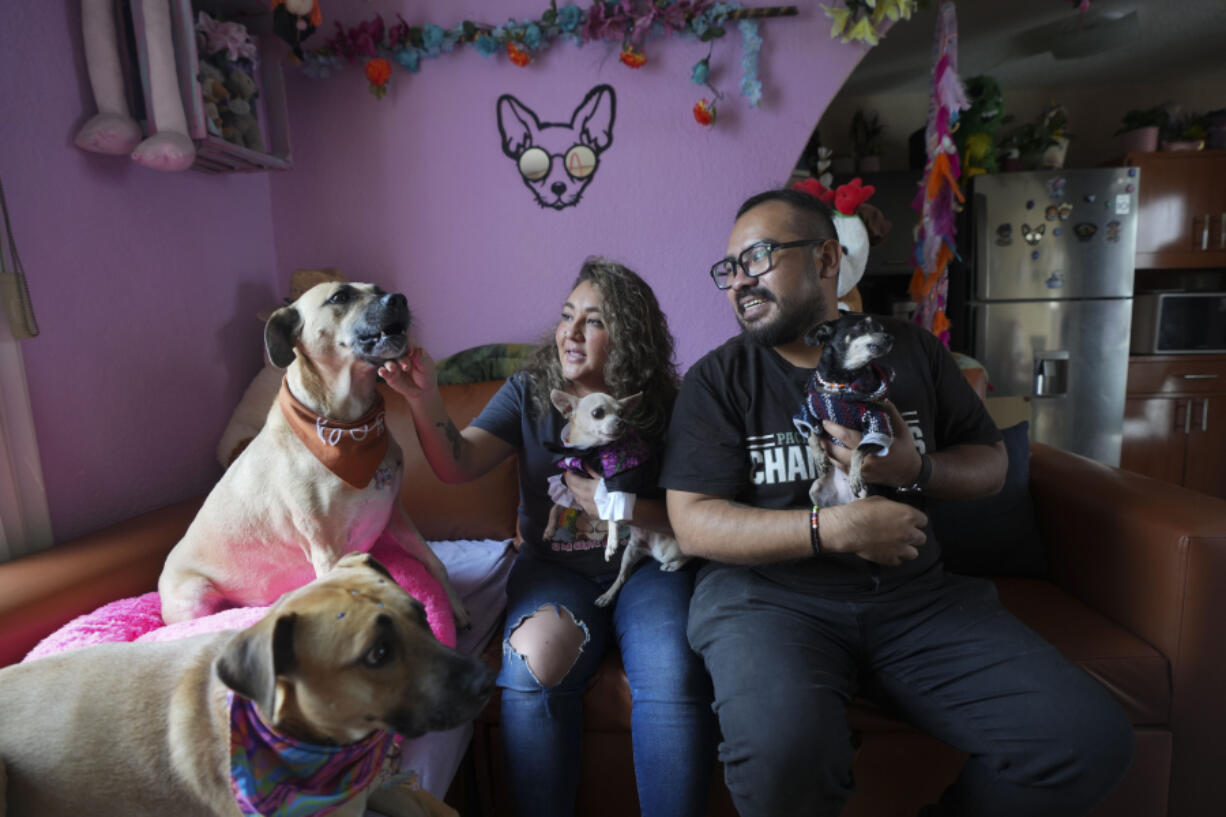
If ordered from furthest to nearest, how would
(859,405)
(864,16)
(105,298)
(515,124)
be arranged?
(515,124)
(864,16)
(105,298)
(859,405)

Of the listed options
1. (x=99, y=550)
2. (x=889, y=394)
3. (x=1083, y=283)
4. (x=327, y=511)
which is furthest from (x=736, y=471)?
(x=1083, y=283)

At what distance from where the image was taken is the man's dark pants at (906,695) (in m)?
1.21

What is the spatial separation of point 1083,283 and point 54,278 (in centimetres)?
556

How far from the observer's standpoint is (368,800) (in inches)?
46.3

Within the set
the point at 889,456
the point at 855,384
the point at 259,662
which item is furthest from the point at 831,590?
the point at 259,662

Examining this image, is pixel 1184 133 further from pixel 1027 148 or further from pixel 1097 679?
pixel 1097 679

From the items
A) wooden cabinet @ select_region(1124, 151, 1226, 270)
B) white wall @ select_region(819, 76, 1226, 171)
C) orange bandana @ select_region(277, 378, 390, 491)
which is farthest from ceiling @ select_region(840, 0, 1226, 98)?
orange bandana @ select_region(277, 378, 390, 491)

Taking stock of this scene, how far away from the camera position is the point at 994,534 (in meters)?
1.99

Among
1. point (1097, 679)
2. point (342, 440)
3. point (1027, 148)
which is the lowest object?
point (1097, 679)

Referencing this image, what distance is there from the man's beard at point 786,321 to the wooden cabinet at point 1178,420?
14.7 ft

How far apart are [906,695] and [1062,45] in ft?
15.3

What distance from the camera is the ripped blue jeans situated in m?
1.39

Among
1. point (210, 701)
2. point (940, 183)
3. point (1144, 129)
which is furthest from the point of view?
point (1144, 129)

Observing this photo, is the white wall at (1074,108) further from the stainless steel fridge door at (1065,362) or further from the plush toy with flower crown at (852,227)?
the plush toy with flower crown at (852,227)
